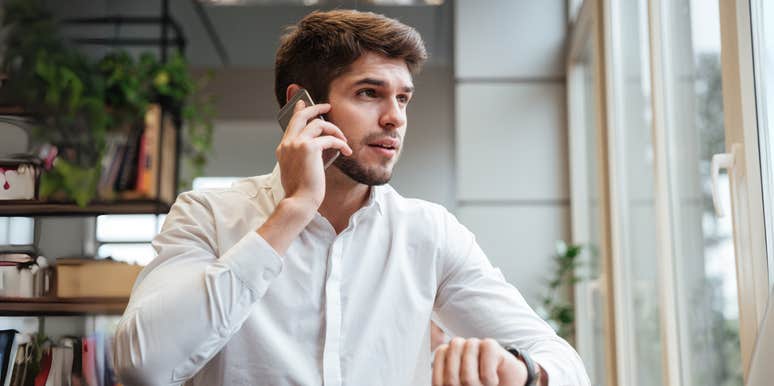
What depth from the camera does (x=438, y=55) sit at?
6582mm

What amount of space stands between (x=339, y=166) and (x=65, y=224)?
530 millimetres

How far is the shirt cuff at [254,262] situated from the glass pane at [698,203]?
1.09m

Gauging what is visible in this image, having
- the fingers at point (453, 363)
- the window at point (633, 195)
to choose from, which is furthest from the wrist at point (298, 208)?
the window at point (633, 195)

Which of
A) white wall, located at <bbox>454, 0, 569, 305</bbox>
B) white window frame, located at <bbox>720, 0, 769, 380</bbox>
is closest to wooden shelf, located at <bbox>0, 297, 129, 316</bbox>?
white window frame, located at <bbox>720, 0, 769, 380</bbox>

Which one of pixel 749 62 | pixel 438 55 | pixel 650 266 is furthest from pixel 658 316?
pixel 438 55

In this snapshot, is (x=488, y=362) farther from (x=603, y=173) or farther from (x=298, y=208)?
(x=603, y=173)

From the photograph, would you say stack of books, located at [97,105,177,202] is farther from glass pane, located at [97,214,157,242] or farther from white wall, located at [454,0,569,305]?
white wall, located at [454,0,569,305]

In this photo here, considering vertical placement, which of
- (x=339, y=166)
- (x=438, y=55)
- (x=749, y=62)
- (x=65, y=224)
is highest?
(x=438, y=55)

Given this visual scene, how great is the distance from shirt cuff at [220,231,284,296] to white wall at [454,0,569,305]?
2767 mm

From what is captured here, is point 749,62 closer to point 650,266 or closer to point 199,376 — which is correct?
point 650,266

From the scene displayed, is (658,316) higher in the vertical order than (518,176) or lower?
lower

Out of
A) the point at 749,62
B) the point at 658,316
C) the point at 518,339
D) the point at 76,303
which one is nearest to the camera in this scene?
the point at 518,339

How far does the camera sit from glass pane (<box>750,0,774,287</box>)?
1605 mm

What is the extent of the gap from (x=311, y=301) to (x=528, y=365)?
47 cm
